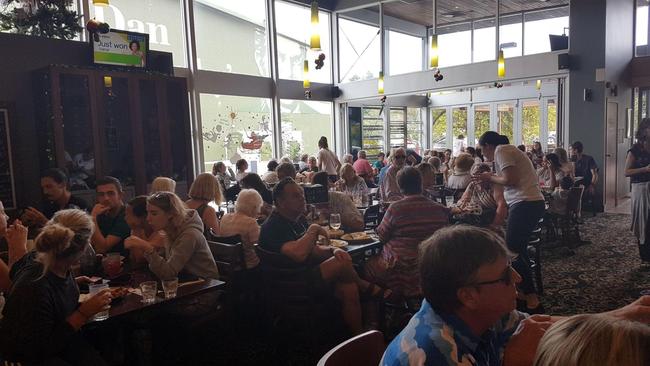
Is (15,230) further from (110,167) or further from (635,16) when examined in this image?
(635,16)

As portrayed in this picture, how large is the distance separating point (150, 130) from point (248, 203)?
400 centimetres

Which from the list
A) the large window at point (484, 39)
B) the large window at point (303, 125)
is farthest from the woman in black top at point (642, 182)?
the large window at point (303, 125)

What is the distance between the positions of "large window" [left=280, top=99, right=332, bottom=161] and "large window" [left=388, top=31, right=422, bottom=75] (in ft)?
7.09

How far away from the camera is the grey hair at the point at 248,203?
12.9 ft

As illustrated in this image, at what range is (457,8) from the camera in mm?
11922

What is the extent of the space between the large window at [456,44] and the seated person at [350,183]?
6460 millimetres

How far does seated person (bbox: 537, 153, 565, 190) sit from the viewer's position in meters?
6.80

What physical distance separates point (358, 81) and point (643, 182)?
319 inches

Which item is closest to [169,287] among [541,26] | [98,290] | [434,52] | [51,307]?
[98,290]

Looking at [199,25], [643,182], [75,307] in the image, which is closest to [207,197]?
[75,307]

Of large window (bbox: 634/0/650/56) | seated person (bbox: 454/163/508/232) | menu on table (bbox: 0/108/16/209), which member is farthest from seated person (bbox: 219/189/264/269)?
large window (bbox: 634/0/650/56)

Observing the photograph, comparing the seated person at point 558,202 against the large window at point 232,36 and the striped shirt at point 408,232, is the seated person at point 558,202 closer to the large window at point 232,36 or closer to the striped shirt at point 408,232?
the striped shirt at point 408,232

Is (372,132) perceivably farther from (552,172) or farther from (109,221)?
(109,221)

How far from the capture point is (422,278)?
52.4 inches
